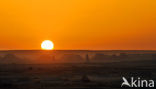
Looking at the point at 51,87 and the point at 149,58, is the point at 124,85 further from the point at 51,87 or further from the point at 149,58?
the point at 149,58

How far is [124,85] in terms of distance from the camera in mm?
40000

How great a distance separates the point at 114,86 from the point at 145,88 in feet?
12.8

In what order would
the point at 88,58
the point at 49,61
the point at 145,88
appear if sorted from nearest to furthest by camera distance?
1. the point at 145,88
2. the point at 49,61
3. the point at 88,58

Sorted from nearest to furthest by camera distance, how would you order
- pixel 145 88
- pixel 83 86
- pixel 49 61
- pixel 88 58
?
1. pixel 145 88
2. pixel 83 86
3. pixel 49 61
4. pixel 88 58

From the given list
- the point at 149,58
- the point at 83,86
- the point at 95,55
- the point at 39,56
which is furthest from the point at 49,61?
the point at 83,86

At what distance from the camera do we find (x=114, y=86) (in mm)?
39938

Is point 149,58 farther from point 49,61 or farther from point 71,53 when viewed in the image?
point 49,61

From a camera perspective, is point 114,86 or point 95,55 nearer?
point 114,86

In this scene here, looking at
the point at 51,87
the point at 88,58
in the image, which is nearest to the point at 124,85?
the point at 51,87

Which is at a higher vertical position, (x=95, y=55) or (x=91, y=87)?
(x=95, y=55)

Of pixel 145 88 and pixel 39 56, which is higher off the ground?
pixel 39 56

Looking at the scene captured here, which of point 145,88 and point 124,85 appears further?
point 124,85

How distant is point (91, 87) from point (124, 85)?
3.54m

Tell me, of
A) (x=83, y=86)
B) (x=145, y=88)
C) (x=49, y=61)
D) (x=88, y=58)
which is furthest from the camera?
(x=88, y=58)
